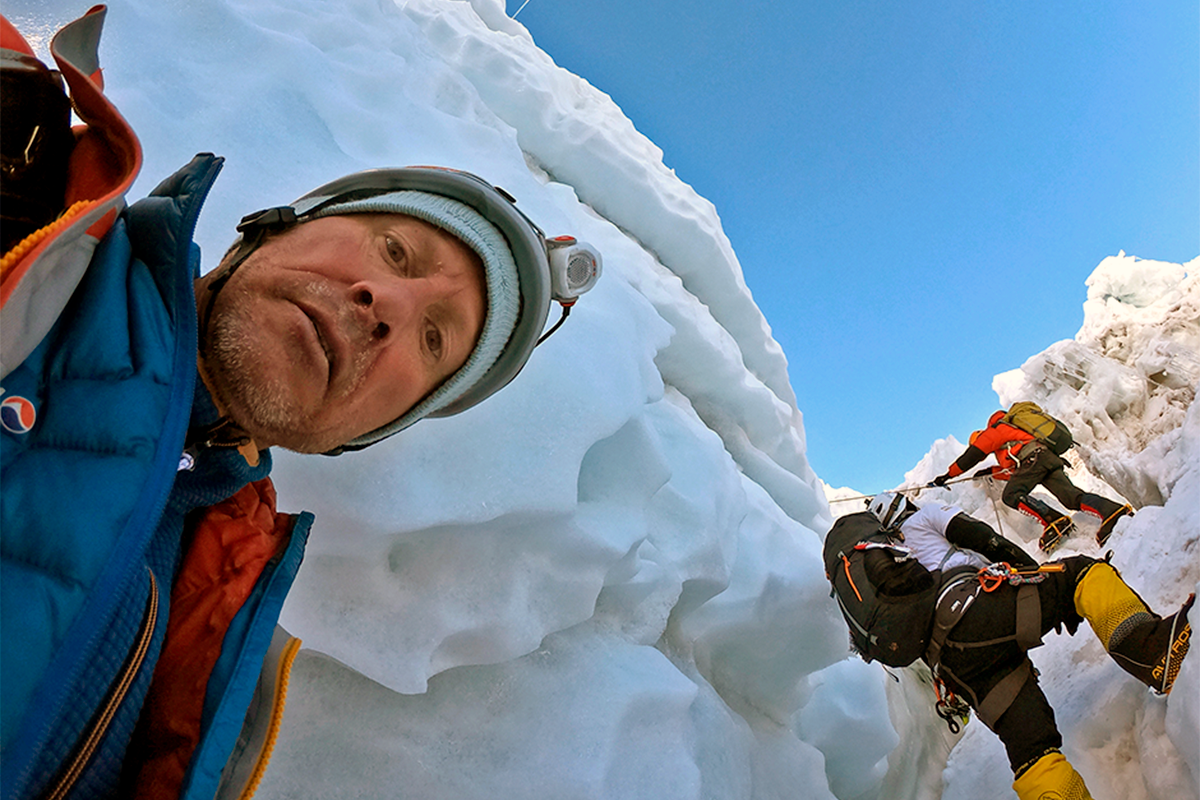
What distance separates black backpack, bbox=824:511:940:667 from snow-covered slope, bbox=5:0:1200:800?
0.45 metres

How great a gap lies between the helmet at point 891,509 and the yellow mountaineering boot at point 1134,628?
1.08m

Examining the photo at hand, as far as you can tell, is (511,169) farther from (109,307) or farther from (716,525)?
(109,307)

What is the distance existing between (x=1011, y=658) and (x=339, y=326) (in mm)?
2986

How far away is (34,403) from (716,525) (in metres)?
2.63

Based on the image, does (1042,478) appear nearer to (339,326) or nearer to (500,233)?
(500,233)

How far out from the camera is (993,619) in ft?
8.34

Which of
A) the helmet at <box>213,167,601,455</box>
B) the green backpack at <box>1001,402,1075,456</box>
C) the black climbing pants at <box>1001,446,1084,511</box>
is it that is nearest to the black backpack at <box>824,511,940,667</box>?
the helmet at <box>213,167,601,455</box>

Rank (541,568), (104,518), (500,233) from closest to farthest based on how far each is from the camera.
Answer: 1. (104,518)
2. (500,233)
3. (541,568)

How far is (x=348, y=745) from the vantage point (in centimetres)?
186

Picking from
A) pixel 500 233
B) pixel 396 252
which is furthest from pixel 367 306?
pixel 500 233

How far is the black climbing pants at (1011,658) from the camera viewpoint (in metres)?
2.40

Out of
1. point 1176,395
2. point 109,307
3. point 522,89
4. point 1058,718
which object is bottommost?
point 109,307

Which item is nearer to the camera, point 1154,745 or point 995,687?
point 1154,745

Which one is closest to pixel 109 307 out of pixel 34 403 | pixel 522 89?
pixel 34 403
